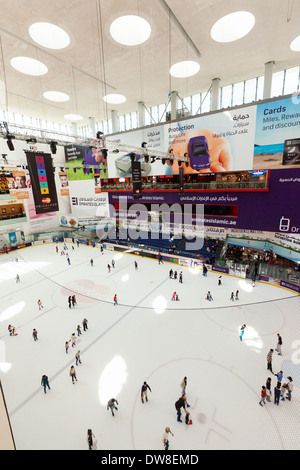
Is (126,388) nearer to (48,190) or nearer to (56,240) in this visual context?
(48,190)

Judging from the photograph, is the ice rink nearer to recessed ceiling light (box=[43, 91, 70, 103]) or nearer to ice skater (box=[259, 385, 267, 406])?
ice skater (box=[259, 385, 267, 406])

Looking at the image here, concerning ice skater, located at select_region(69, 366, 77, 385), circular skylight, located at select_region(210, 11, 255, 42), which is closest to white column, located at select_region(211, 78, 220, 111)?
circular skylight, located at select_region(210, 11, 255, 42)

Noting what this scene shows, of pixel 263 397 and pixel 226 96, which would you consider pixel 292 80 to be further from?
pixel 263 397

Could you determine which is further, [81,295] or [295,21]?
[81,295]

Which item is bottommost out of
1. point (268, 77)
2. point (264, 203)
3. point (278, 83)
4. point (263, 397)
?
point (263, 397)

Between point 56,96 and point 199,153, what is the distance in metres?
14.2

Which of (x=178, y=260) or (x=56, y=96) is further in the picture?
(x=178, y=260)

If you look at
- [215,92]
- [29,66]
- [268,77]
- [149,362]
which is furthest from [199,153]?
[149,362]

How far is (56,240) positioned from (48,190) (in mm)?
21331

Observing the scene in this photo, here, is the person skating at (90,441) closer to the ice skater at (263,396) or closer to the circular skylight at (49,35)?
the ice skater at (263,396)

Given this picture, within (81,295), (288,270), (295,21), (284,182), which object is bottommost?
(81,295)

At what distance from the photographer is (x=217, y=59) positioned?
14.6 meters

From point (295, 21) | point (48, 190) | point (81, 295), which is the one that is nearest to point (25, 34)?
point (48, 190)

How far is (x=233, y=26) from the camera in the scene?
37.8 ft
